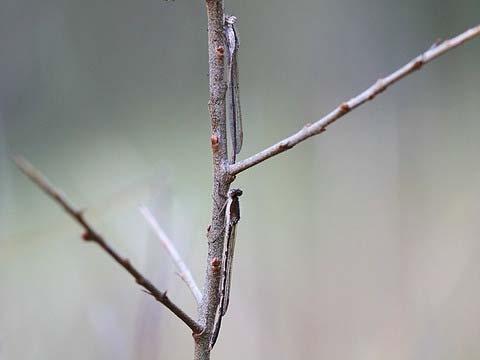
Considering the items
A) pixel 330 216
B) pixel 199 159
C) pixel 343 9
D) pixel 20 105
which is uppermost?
pixel 343 9

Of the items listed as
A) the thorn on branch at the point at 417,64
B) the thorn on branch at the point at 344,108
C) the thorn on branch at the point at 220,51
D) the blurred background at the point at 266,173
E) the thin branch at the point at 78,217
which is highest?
the thorn on branch at the point at 220,51

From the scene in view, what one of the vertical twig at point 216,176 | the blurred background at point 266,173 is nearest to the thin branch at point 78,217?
the vertical twig at point 216,176

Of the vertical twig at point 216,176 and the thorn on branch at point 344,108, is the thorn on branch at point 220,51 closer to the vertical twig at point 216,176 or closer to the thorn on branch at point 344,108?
the vertical twig at point 216,176

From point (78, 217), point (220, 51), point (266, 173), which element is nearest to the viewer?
point (78, 217)

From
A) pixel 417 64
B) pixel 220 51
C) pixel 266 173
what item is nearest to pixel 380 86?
pixel 417 64

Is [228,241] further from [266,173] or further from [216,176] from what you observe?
[266,173]

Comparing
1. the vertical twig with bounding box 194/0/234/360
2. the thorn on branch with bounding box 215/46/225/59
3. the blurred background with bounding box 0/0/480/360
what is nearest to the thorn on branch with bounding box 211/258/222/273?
the vertical twig with bounding box 194/0/234/360

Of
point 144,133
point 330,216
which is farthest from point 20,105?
point 330,216

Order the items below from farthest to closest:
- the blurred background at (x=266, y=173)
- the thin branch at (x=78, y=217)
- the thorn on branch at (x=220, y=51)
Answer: the blurred background at (x=266, y=173)
the thorn on branch at (x=220, y=51)
the thin branch at (x=78, y=217)

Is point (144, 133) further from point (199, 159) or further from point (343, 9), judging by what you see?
point (343, 9)
